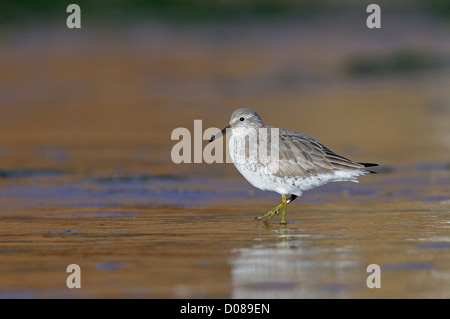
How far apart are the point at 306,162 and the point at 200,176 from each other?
3021 millimetres

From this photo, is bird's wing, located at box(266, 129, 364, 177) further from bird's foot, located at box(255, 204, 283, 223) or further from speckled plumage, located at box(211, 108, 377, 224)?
bird's foot, located at box(255, 204, 283, 223)

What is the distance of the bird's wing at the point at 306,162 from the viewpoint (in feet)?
28.8

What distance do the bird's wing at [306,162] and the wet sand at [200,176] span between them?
0.51 m

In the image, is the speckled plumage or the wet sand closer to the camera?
the wet sand

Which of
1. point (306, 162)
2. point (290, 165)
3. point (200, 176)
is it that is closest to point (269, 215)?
point (290, 165)

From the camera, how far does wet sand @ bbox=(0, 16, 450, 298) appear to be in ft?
21.7

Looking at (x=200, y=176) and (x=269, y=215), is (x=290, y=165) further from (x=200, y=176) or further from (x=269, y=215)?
(x=200, y=176)

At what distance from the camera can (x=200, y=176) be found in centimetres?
1159

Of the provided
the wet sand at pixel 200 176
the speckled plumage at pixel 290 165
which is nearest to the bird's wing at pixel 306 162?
the speckled plumage at pixel 290 165

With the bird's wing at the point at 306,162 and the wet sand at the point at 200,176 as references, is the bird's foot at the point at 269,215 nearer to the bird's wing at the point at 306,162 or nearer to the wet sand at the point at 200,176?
the wet sand at the point at 200,176

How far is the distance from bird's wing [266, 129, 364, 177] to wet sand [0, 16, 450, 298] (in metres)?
0.51

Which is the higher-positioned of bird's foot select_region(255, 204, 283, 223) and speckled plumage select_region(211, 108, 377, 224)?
speckled plumage select_region(211, 108, 377, 224)

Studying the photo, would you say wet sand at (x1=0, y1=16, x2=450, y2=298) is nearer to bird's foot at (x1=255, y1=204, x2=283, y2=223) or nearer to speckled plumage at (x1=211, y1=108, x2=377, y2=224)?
bird's foot at (x1=255, y1=204, x2=283, y2=223)

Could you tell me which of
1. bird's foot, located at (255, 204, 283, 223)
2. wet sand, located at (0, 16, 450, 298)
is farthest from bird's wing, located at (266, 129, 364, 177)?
wet sand, located at (0, 16, 450, 298)
